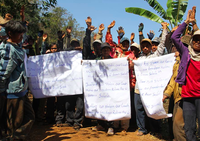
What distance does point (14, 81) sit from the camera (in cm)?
311

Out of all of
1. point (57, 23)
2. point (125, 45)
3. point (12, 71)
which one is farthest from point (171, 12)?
point (57, 23)

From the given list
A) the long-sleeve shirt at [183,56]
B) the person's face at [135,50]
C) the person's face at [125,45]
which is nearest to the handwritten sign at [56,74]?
the person's face at [125,45]

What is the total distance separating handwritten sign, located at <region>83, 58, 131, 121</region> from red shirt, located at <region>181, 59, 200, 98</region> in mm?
1440

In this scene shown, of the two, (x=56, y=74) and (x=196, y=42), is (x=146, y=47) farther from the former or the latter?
(x=56, y=74)

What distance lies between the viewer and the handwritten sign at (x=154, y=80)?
3.80 meters

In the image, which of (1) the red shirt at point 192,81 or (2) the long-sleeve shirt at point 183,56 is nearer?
(1) the red shirt at point 192,81

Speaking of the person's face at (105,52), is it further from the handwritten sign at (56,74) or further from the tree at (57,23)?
the tree at (57,23)

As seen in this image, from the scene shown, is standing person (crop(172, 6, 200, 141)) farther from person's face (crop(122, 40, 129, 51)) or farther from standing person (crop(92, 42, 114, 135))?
person's face (crop(122, 40, 129, 51))

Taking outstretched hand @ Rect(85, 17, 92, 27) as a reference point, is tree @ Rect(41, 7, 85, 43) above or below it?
above

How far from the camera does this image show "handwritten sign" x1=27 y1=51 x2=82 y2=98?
4520mm

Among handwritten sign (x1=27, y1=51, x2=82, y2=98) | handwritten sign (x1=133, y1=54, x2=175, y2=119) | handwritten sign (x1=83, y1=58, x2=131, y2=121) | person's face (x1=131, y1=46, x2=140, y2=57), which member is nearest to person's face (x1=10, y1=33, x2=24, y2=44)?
handwritten sign (x1=27, y1=51, x2=82, y2=98)

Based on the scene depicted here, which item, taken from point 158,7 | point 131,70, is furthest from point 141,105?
point 158,7

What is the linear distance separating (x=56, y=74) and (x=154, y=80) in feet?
7.54

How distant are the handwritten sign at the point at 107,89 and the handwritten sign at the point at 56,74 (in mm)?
249
